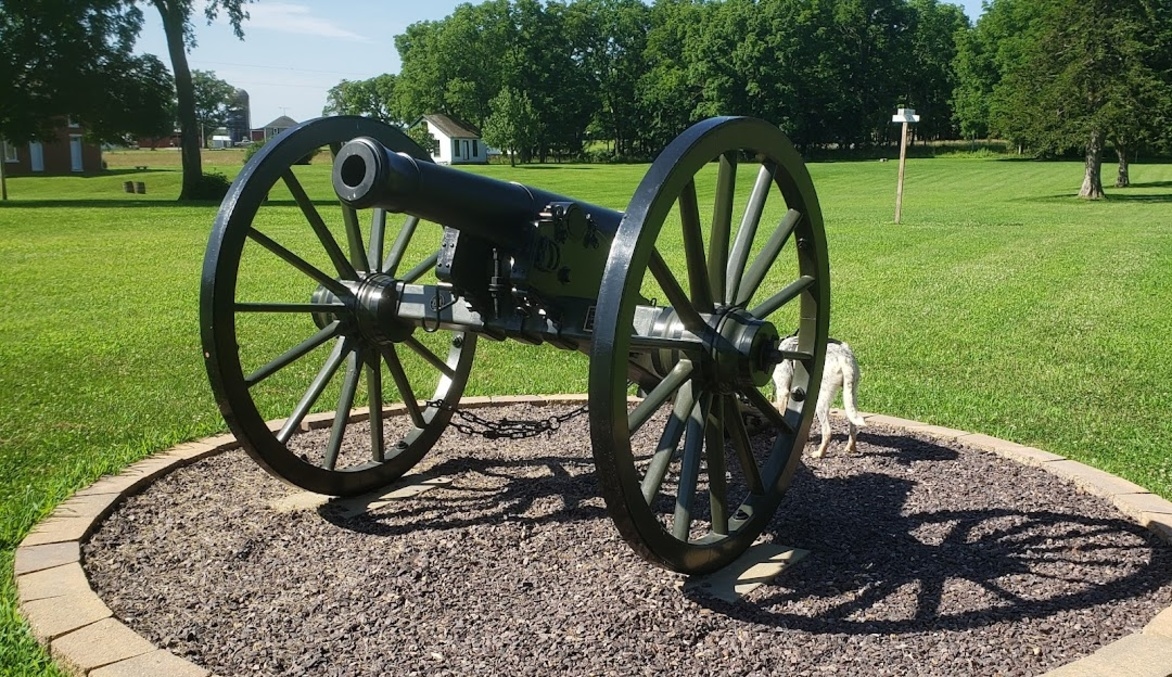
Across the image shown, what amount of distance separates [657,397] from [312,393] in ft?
6.07

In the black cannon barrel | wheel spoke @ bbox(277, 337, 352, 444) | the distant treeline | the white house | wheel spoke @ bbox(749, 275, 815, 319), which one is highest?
the distant treeline

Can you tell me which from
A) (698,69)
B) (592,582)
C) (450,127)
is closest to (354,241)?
(592,582)

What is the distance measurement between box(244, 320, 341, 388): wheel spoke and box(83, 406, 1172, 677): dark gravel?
668 mm

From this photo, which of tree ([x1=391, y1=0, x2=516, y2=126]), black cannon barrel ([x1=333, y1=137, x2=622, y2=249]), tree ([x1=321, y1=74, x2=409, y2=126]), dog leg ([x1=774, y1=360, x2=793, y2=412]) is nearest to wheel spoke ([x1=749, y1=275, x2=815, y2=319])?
black cannon barrel ([x1=333, y1=137, x2=622, y2=249])

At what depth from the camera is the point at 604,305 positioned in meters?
2.97

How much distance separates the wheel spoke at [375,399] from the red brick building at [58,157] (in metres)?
53.8

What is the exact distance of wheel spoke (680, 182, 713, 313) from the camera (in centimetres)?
336

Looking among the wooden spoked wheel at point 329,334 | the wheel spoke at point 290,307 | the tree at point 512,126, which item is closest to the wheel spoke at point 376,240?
the wooden spoked wheel at point 329,334

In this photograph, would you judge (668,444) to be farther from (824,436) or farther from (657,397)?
(824,436)

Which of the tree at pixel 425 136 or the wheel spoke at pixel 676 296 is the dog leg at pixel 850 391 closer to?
the wheel spoke at pixel 676 296

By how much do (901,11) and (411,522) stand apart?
8186 centimetres

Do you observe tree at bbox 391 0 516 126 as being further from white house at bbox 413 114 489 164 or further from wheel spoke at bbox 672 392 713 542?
wheel spoke at bbox 672 392 713 542

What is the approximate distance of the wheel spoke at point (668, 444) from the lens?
341cm

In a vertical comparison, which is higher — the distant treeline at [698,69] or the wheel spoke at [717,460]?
the distant treeline at [698,69]
